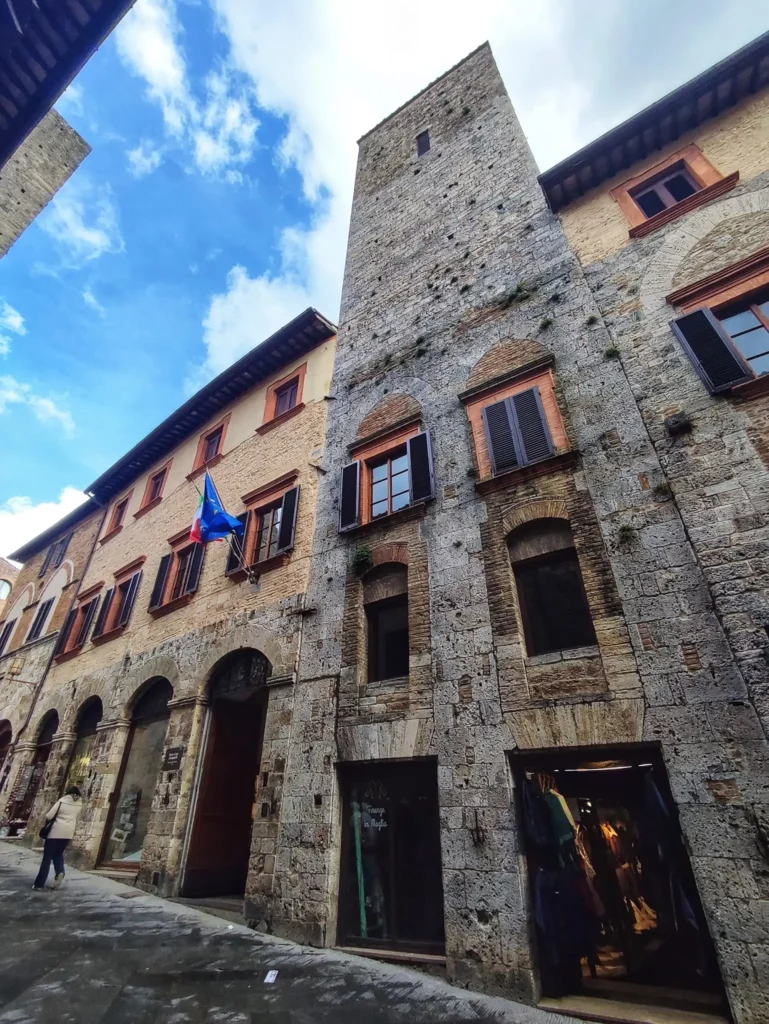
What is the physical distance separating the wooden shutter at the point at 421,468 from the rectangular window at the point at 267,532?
136 inches

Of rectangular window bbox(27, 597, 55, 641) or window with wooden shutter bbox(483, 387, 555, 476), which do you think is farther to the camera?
rectangular window bbox(27, 597, 55, 641)

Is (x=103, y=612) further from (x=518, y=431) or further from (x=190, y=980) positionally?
(x=518, y=431)

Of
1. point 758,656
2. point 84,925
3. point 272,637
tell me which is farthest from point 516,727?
point 84,925

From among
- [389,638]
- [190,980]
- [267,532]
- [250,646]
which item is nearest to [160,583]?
[267,532]

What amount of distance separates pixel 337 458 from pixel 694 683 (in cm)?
761

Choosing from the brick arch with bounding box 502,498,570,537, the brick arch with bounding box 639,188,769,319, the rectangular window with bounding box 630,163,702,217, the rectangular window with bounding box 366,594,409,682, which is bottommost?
the rectangular window with bounding box 366,594,409,682

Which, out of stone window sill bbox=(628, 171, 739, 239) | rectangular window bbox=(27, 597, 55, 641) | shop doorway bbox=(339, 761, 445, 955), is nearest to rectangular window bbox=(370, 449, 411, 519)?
shop doorway bbox=(339, 761, 445, 955)

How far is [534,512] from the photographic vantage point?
7250 mm

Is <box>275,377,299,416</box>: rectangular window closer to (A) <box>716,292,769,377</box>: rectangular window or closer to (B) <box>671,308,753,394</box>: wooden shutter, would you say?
(B) <box>671,308,753,394</box>: wooden shutter

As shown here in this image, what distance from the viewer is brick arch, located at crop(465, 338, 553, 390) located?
8766mm

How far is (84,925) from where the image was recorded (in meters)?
6.25

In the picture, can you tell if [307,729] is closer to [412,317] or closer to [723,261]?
[412,317]

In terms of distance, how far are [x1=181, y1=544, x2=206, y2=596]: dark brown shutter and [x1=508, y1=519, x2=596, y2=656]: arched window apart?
800 centimetres

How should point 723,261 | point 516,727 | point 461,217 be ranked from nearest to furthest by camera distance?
point 516,727
point 723,261
point 461,217
